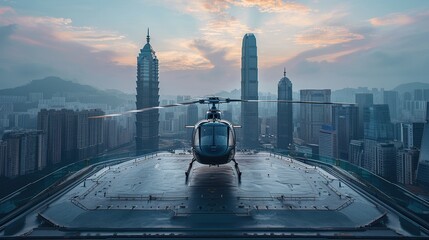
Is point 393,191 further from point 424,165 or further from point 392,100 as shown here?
→ point 392,100

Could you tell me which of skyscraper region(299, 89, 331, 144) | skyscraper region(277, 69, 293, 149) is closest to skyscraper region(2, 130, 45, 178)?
skyscraper region(277, 69, 293, 149)

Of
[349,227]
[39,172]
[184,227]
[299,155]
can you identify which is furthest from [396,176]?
[39,172]

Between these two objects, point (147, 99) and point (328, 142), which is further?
point (147, 99)

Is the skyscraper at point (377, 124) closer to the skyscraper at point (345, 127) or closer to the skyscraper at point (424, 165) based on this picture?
the skyscraper at point (345, 127)

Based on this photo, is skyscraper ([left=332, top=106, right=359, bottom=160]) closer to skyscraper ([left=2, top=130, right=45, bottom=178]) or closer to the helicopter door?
the helicopter door

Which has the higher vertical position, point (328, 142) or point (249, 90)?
point (249, 90)

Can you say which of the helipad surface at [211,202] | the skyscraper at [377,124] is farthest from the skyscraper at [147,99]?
the helipad surface at [211,202]

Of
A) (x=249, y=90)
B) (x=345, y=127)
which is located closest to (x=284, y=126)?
(x=345, y=127)

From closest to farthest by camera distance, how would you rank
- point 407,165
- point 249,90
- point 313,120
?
1. point 407,165
2. point 313,120
3. point 249,90
